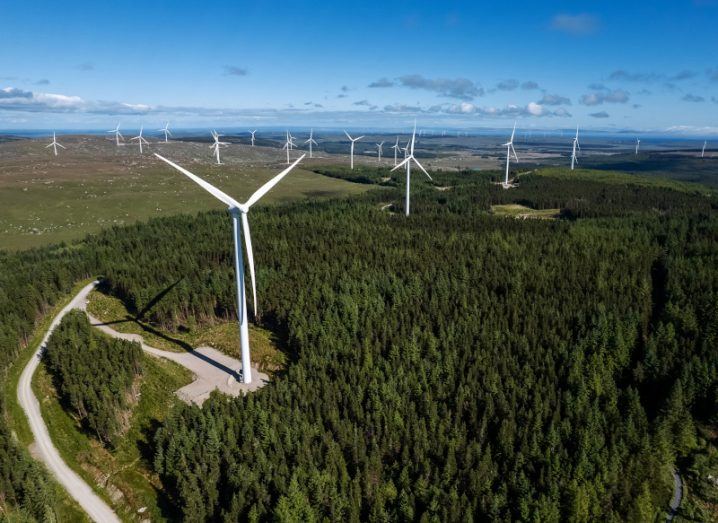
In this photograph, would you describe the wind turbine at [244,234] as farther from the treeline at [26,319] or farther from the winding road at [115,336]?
the treeline at [26,319]

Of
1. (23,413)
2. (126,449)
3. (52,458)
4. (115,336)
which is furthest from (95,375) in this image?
(115,336)

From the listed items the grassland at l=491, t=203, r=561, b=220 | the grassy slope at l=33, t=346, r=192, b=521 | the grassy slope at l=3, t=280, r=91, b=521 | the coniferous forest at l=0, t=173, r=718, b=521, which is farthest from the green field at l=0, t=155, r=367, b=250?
the grassland at l=491, t=203, r=561, b=220

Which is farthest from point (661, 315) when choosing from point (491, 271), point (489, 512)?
point (489, 512)

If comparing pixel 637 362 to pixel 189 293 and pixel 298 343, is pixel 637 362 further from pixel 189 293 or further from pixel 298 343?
pixel 189 293

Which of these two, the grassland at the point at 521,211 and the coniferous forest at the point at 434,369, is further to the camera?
the grassland at the point at 521,211

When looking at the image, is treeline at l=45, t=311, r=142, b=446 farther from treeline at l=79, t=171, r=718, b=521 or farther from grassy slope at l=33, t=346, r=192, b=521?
treeline at l=79, t=171, r=718, b=521

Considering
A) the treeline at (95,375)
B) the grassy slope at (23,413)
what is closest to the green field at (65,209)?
the grassy slope at (23,413)

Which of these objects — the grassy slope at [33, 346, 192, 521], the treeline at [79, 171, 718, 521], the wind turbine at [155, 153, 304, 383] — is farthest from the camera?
the wind turbine at [155, 153, 304, 383]
